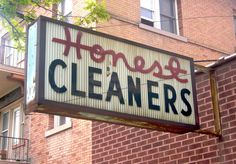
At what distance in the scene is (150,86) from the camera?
5953 millimetres

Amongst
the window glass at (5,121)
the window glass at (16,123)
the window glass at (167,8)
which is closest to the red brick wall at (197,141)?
the window glass at (167,8)

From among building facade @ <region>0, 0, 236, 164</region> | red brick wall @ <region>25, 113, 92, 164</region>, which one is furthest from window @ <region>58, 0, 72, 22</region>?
red brick wall @ <region>25, 113, 92, 164</region>

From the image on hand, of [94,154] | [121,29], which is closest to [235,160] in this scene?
[94,154]

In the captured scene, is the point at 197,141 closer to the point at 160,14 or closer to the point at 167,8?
the point at 160,14

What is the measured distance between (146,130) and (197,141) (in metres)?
1.21

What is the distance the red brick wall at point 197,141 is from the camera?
6.61 meters

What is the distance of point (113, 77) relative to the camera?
5.68m

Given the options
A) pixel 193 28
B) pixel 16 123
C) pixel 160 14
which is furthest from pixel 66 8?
pixel 16 123

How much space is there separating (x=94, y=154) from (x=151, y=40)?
560 cm

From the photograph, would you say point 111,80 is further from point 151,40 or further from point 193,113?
point 151,40

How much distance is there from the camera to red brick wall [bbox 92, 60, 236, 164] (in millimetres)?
6609

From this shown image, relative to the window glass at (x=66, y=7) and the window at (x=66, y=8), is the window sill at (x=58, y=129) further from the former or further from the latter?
the window glass at (x=66, y=7)

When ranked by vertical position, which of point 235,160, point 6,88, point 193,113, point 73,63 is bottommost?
point 235,160

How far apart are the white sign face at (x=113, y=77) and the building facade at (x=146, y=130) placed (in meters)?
0.77
